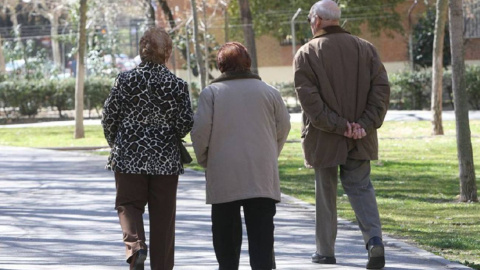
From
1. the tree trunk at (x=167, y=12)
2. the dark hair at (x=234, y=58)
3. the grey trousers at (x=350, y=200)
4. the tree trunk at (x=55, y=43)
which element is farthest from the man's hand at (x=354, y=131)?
the tree trunk at (x=55, y=43)

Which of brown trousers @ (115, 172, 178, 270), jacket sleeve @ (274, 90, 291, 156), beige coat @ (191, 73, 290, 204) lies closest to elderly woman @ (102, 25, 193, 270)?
brown trousers @ (115, 172, 178, 270)

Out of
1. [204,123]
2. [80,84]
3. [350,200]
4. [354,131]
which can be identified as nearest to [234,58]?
[204,123]

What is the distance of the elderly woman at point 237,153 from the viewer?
718 centimetres

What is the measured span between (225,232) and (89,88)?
29.5m

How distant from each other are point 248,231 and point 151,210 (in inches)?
26.2

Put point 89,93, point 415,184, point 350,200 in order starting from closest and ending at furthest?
point 350,200 < point 415,184 < point 89,93

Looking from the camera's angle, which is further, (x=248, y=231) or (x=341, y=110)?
(x=341, y=110)

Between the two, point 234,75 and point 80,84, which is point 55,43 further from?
point 234,75

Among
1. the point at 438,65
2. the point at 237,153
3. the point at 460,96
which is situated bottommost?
the point at 438,65

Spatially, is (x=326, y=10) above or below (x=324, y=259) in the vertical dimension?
above

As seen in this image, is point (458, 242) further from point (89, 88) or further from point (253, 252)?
point (89, 88)

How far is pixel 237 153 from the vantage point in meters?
7.18

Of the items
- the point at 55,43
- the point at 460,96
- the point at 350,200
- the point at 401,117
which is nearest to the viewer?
the point at 350,200

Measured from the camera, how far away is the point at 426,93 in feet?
117
